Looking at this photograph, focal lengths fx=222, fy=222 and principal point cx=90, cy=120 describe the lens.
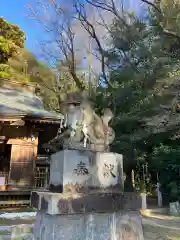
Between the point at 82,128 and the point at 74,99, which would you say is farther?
the point at 74,99

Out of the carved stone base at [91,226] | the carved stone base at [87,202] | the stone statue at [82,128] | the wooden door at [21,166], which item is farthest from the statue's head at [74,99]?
the wooden door at [21,166]

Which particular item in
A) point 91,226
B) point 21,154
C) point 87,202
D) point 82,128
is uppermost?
point 82,128

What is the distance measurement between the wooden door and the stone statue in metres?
7.25

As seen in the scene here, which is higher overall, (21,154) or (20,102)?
(20,102)

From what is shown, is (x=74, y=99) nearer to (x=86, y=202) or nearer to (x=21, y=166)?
(x=86, y=202)

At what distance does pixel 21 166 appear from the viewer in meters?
10.2

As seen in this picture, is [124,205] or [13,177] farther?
[13,177]

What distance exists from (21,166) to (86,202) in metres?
7.97

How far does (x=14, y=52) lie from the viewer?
1989 cm

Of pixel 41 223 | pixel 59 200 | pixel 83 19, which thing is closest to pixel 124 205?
pixel 59 200

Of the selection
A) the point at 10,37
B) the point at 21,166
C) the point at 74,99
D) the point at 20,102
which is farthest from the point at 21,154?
the point at 10,37

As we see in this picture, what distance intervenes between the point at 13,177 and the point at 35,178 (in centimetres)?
100

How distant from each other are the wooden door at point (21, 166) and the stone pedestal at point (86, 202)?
708cm

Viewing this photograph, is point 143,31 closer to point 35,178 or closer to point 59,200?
point 35,178
